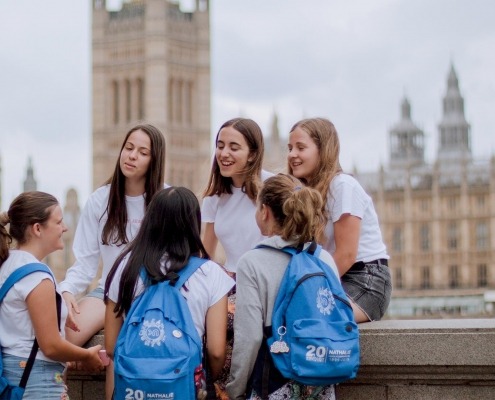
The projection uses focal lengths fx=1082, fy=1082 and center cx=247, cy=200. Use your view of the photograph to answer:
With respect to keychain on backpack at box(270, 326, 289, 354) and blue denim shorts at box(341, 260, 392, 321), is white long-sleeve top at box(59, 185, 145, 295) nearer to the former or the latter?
blue denim shorts at box(341, 260, 392, 321)

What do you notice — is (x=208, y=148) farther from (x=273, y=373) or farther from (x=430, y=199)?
(x=273, y=373)

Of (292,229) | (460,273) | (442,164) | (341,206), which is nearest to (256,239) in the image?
(341,206)

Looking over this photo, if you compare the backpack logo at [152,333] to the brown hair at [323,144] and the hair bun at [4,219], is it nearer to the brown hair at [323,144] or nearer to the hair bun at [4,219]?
the hair bun at [4,219]

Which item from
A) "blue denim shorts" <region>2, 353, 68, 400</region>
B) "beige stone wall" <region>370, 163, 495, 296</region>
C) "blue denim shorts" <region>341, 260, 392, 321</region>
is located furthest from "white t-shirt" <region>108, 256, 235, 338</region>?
"beige stone wall" <region>370, 163, 495, 296</region>

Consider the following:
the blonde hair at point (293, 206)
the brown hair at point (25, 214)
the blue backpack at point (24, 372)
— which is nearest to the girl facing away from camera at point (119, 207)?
the brown hair at point (25, 214)

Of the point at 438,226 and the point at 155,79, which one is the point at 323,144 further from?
the point at 155,79

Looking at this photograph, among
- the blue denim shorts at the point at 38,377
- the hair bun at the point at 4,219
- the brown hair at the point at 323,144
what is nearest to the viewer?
the blue denim shorts at the point at 38,377

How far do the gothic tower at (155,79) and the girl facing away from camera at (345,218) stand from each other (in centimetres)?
5310

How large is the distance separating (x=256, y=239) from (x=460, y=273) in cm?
4566

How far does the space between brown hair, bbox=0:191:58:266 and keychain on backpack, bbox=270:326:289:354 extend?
1.07m

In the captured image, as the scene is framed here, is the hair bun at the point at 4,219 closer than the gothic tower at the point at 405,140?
Yes

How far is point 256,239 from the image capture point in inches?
194

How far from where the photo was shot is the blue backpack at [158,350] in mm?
3869

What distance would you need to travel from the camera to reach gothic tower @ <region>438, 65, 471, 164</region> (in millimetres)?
58991
